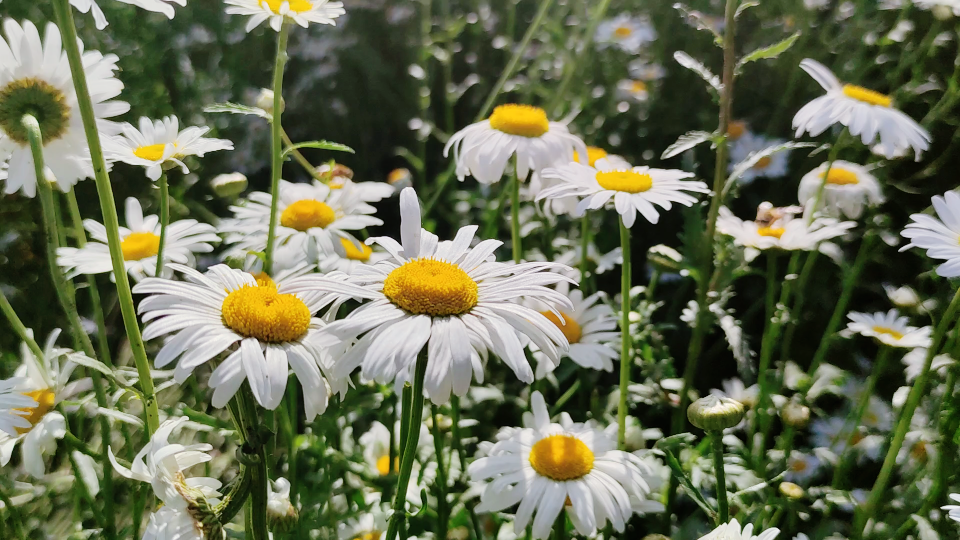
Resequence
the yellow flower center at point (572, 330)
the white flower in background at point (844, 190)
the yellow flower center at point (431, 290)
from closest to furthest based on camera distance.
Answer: the yellow flower center at point (431, 290)
the yellow flower center at point (572, 330)
the white flower in background at point (844, 190)

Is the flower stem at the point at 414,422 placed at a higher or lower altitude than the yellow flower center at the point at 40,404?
higher

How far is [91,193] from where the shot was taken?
2156 millimetres

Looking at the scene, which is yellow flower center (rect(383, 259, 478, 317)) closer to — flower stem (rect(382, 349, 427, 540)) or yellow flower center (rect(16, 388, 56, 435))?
flower stem (rect(382, 349, 427, 540))

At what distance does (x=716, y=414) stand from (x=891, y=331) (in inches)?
31.8

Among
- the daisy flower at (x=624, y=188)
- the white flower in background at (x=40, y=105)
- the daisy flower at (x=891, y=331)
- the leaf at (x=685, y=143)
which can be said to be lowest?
the daisy flower at (x=891, y=331)

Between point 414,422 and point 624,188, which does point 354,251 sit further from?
point 414,422

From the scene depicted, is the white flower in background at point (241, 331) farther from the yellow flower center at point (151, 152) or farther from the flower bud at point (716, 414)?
the flower bud at point (716, 414)

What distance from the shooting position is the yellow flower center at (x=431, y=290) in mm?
743

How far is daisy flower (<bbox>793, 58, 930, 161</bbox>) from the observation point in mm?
1272

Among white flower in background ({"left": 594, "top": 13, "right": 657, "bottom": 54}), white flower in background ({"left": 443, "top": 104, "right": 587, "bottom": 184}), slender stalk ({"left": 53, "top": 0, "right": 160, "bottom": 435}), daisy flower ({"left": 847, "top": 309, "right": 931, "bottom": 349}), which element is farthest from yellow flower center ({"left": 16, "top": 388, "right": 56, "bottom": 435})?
white flower in background ({"left": 594, "top": 13, "right": 657, "bottom": 54})

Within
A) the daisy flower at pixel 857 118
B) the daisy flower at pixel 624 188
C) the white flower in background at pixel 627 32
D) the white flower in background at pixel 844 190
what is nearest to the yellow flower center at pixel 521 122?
the daisy flower at pixel 624 188

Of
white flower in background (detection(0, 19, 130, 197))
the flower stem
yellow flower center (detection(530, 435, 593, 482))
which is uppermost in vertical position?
white flower in background (detection(0, 19, 130, 197))

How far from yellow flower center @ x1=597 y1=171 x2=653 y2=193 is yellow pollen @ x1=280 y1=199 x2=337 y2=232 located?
1.64 ft

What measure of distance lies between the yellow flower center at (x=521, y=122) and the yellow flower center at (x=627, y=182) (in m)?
0.27
